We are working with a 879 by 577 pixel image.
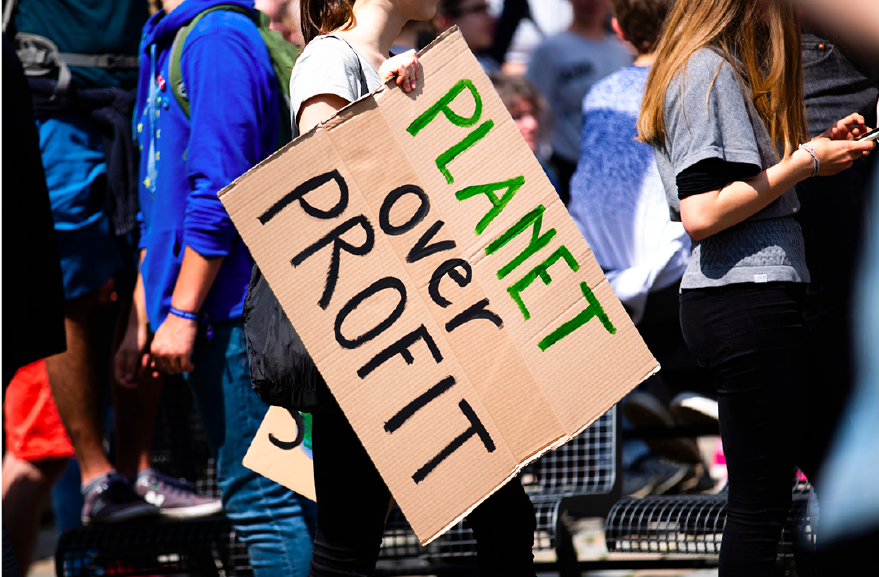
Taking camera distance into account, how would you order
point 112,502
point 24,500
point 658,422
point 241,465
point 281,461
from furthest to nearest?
point 658,422
point 24,500
point 112,502
point 241,465
point 281,461

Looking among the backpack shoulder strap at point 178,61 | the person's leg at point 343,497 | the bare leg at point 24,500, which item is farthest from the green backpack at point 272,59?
the bare leg at point 24,500

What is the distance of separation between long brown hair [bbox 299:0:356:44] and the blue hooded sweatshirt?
1.49ft

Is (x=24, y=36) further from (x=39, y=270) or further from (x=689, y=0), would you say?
(x=689, y=0)

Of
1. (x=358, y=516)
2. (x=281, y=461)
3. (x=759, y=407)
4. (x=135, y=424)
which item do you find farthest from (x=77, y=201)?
(x=759, y=407)

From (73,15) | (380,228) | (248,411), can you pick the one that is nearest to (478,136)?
(380,228)

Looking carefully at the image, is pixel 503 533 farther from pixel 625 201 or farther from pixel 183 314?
pixel 625 201

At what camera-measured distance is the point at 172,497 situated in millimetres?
3158

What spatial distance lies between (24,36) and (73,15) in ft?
0.57

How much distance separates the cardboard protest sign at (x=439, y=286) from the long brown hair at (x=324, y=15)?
9.5 inches

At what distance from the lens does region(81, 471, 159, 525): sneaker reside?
3.07 meters

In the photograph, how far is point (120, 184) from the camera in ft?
10.3

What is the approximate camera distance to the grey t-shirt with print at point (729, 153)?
1967 mm

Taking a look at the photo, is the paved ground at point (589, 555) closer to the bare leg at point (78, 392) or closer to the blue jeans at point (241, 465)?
the bare leg at point (78, 392)

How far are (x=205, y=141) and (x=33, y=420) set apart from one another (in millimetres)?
1521
